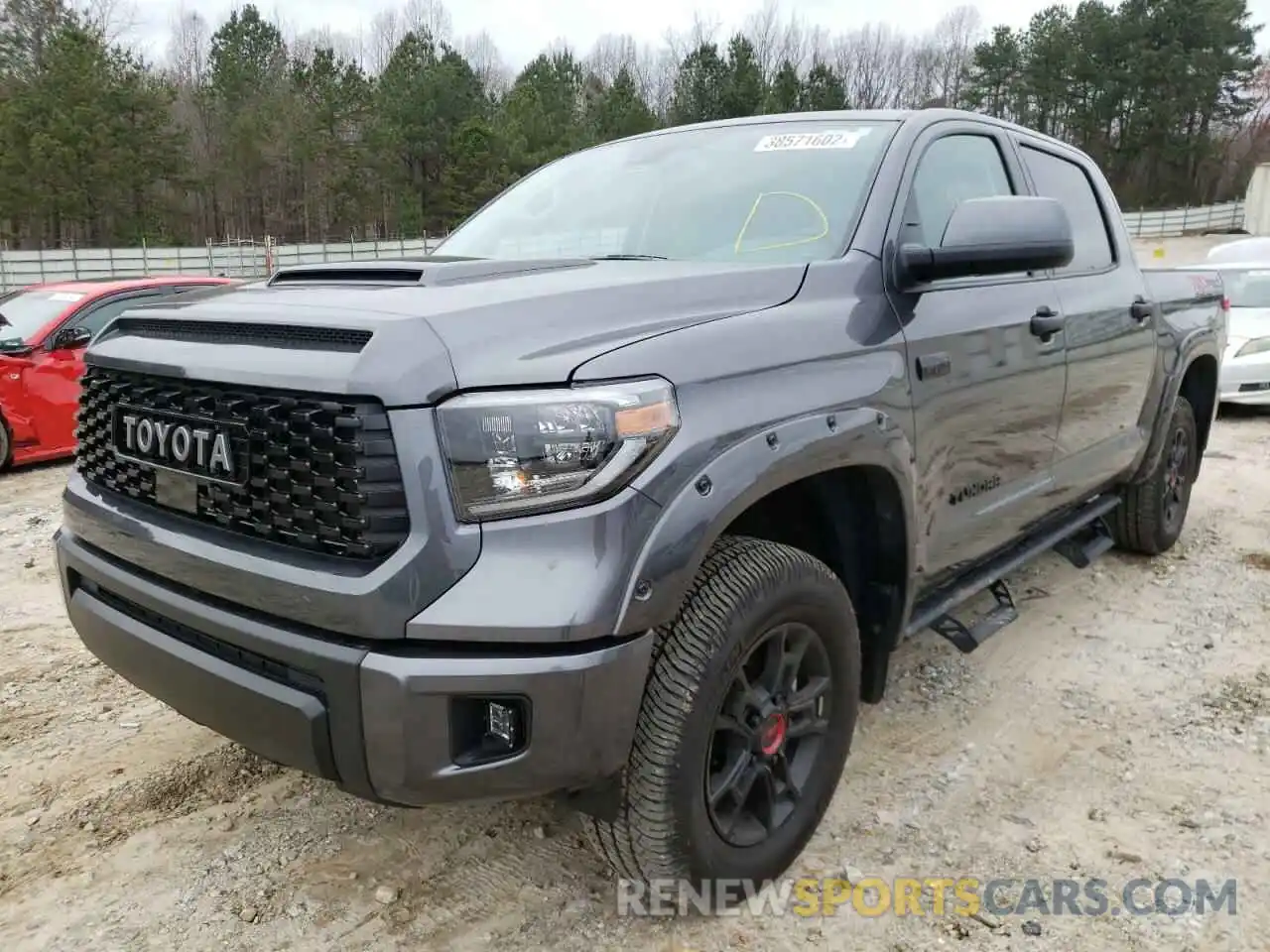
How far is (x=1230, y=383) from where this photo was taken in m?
9.46

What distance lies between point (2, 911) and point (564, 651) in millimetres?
1679

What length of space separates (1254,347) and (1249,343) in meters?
0.06

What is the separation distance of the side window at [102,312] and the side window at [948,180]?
6.57 meters

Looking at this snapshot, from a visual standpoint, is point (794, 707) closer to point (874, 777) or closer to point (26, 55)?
point (874, 777)

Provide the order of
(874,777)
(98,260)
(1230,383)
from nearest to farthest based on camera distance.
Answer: (874,777) → (1230,383) → (98,260)

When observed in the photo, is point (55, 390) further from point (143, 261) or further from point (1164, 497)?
point (143, 261)

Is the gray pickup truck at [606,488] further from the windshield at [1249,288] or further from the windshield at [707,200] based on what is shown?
the windshield at [1249,288]

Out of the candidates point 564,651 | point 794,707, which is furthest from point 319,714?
point 794,707

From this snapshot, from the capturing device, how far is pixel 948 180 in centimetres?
313

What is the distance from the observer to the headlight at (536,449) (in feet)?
5.90

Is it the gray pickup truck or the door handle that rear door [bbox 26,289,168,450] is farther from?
the door handle

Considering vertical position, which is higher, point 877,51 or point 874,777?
point 877,51

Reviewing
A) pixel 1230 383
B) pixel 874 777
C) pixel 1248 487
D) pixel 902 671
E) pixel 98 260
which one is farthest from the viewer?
pixel 98 260

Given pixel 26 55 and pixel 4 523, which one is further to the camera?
pixel 26 55
